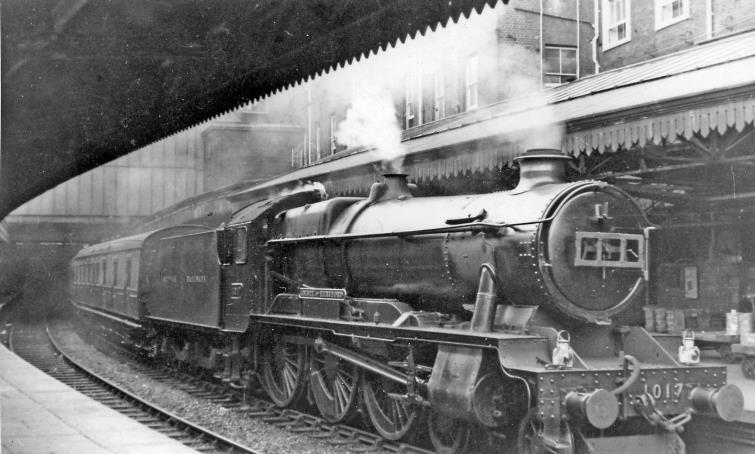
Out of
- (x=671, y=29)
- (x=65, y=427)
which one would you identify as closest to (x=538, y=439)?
(x=65, y=427)

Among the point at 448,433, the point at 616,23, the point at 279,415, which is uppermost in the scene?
the point at 616,23

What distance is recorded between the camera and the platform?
19.4 feet

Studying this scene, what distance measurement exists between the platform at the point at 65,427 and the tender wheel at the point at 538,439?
8.36 feet

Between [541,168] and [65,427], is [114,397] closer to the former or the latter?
[65,427]

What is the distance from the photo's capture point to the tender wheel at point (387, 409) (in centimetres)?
720

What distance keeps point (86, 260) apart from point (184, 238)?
11919 millimetres

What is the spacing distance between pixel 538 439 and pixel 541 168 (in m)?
2.27

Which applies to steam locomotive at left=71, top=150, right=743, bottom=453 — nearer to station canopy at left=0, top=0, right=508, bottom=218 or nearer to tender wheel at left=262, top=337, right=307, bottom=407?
tender wheel at left=262, top=337, right=307, bottom=407

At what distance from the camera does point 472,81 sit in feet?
57.6

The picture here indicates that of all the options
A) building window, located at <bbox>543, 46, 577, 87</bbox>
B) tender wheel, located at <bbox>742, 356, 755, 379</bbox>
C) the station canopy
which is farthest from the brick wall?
the station canopy

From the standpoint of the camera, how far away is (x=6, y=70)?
15.6ft

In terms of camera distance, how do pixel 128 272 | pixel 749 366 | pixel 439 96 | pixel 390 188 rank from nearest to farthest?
Answer: pixel 390 188, pixel 749 366, pixel 128 272, pixel 439 96

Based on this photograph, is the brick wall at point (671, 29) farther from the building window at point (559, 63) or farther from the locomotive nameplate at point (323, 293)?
the locomotive nameplate at point (323, 293)

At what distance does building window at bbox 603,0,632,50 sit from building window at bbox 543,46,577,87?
3016 mm
